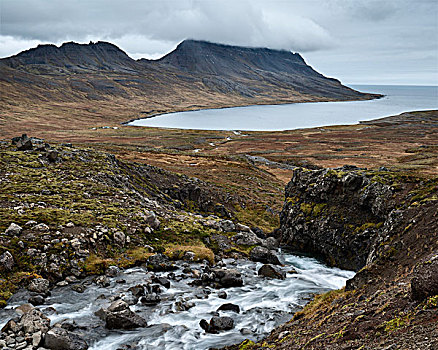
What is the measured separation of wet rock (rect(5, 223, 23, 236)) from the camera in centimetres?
2025

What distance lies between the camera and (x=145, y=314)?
16.7 m

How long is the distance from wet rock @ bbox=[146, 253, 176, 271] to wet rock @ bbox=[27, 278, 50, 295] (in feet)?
20.3

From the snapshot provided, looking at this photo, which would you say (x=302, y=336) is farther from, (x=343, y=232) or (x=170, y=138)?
(x=170, y=138)

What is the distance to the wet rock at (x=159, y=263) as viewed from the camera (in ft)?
71.1

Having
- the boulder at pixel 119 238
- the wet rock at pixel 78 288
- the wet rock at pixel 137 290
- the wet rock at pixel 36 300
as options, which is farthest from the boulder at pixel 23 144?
the wet rock at pixel 137 290

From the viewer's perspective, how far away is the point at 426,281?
10398mm

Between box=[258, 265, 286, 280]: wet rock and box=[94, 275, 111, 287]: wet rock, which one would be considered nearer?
box=[94, 275, 111, 287]: wet rock

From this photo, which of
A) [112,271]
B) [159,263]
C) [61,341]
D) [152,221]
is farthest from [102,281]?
[152,221]

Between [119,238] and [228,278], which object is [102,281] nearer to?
[119,238]

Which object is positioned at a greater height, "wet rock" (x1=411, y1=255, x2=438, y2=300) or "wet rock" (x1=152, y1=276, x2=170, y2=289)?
"wet rock" (x1=411, y1=255, x2=438, y2=300)

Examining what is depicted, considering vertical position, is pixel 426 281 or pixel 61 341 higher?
pixel 426 281

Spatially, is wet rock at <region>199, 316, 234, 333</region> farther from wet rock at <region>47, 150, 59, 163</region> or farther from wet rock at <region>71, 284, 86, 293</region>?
wet rock at <region>47, 150, 59, 163</region>

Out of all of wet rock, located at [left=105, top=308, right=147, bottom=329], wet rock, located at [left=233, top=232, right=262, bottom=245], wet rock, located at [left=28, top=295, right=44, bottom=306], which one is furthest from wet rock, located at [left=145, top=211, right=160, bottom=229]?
wet rock, located at [left=105, top=308, right=147, bottom=329]

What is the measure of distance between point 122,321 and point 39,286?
5.77 metres
